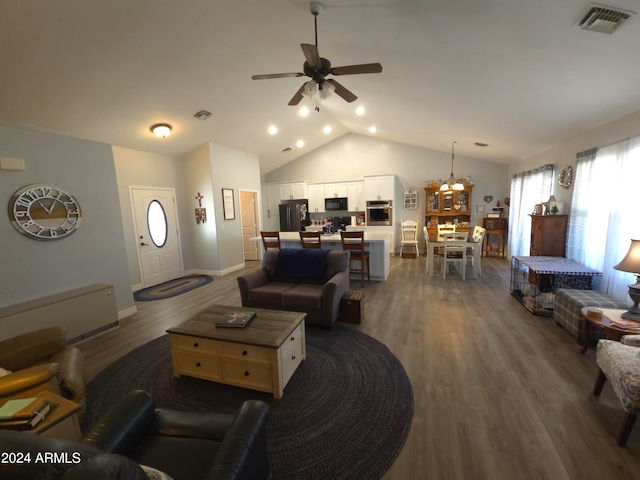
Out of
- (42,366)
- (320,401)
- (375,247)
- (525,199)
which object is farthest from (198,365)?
(525,199)

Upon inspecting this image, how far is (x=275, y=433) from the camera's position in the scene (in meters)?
1.85

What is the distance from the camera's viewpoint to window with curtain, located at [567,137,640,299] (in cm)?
286

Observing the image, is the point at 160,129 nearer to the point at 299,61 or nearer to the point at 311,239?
the point at 299,61

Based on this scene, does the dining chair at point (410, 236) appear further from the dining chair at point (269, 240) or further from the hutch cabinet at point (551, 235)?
the dining chair at point (269, 240)

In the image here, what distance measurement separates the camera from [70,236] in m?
3.39

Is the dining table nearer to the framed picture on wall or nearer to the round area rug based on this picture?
the round area rug

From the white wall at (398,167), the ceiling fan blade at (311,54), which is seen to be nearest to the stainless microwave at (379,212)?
the white wall at (398,167)

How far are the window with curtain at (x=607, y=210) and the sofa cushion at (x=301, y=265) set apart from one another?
3.29m

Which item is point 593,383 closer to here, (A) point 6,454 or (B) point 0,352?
(A) point 6,454

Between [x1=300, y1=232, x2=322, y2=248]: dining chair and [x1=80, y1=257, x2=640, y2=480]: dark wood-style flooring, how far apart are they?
125 cm

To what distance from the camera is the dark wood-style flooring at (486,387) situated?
1587 millimetres

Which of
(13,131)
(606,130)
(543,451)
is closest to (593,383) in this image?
(543,451)

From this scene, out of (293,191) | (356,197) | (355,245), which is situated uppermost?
(293,191)

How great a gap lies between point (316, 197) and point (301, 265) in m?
4.82
